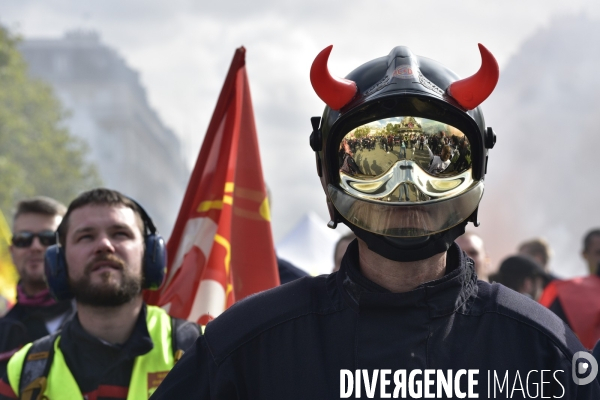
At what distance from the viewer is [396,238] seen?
7.02 ft

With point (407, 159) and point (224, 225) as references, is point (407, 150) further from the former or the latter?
point (224, 225)

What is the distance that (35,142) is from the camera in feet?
132

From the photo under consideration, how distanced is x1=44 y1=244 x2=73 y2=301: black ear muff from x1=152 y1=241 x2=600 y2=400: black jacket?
1.83 metres

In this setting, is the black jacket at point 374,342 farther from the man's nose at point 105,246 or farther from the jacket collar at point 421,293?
the man's nose at point 105,246

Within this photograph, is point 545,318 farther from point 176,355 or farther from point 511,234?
point 511,234

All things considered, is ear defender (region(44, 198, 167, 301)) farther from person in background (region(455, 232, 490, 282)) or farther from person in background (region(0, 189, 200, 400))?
person in background (region(455, 232, 490, 282))

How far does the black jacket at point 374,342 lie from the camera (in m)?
2.03

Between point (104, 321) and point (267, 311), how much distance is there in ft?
5.94

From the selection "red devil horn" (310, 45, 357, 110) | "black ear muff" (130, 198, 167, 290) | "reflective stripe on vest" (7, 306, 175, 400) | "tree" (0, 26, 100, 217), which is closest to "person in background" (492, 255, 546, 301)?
"black ear muff" (130, 198, 167, 290)

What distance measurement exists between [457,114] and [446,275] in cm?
37

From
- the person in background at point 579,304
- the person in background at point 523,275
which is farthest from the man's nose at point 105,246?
the person in background at point 523,275

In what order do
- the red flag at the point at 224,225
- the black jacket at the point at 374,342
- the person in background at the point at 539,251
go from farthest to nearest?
the person in background at the point at 539,251 → the red flag at the point at 224,225 → the black jacket at the point at 374,342

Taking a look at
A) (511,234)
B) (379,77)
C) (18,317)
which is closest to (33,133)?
(511,234)

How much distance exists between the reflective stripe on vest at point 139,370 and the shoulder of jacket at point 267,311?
1.48 m
